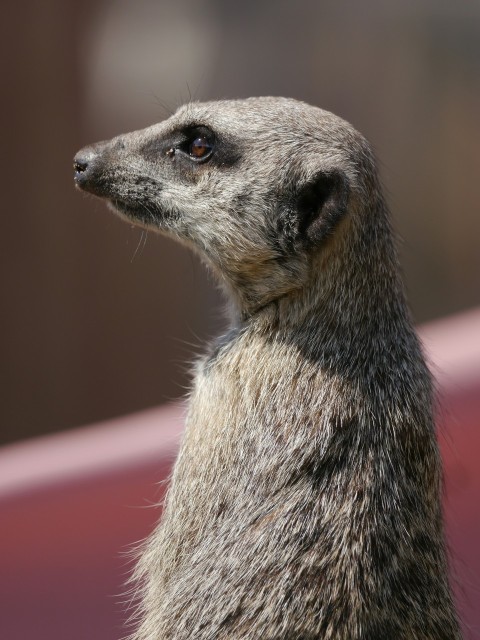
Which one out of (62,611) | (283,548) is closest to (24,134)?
(62,611)

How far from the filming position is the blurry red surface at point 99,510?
2465 millimetres

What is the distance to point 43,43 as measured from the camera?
14.3 ft

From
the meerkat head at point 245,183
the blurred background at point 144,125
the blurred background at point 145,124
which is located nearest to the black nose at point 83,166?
the meerkat head at point 245,183

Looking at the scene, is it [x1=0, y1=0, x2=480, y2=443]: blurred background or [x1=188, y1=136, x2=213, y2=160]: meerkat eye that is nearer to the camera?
[x1=188, y1=136, x2=213, y2=160]: meerkat eye

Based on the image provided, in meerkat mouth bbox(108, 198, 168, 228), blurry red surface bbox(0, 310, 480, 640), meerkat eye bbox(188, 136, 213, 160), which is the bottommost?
blurry red surface bbox(0, 310, 480, 640)

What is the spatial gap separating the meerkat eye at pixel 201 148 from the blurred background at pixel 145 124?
2.68 m

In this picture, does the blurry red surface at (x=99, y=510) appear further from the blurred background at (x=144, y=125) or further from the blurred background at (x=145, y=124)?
the blurred background at (x=145, y=124)

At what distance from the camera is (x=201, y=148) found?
1.72 meters

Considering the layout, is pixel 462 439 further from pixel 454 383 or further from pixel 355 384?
pixel 355 384

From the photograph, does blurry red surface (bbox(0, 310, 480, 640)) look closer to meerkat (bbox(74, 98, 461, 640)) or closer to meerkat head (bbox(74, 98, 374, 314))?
meerkat (bbox(74, 98, 461, 640))

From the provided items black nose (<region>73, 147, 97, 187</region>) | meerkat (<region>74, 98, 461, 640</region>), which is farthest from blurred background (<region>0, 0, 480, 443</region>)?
meerkat (<region>74, 98, 461, 640</region>)

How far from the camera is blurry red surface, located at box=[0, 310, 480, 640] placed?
8.09 ft

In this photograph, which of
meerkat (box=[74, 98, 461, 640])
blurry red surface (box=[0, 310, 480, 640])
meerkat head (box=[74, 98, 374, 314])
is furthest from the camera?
blurry red surface (box=[0, 310, 480, 640])

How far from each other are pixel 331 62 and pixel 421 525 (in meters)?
3.33
